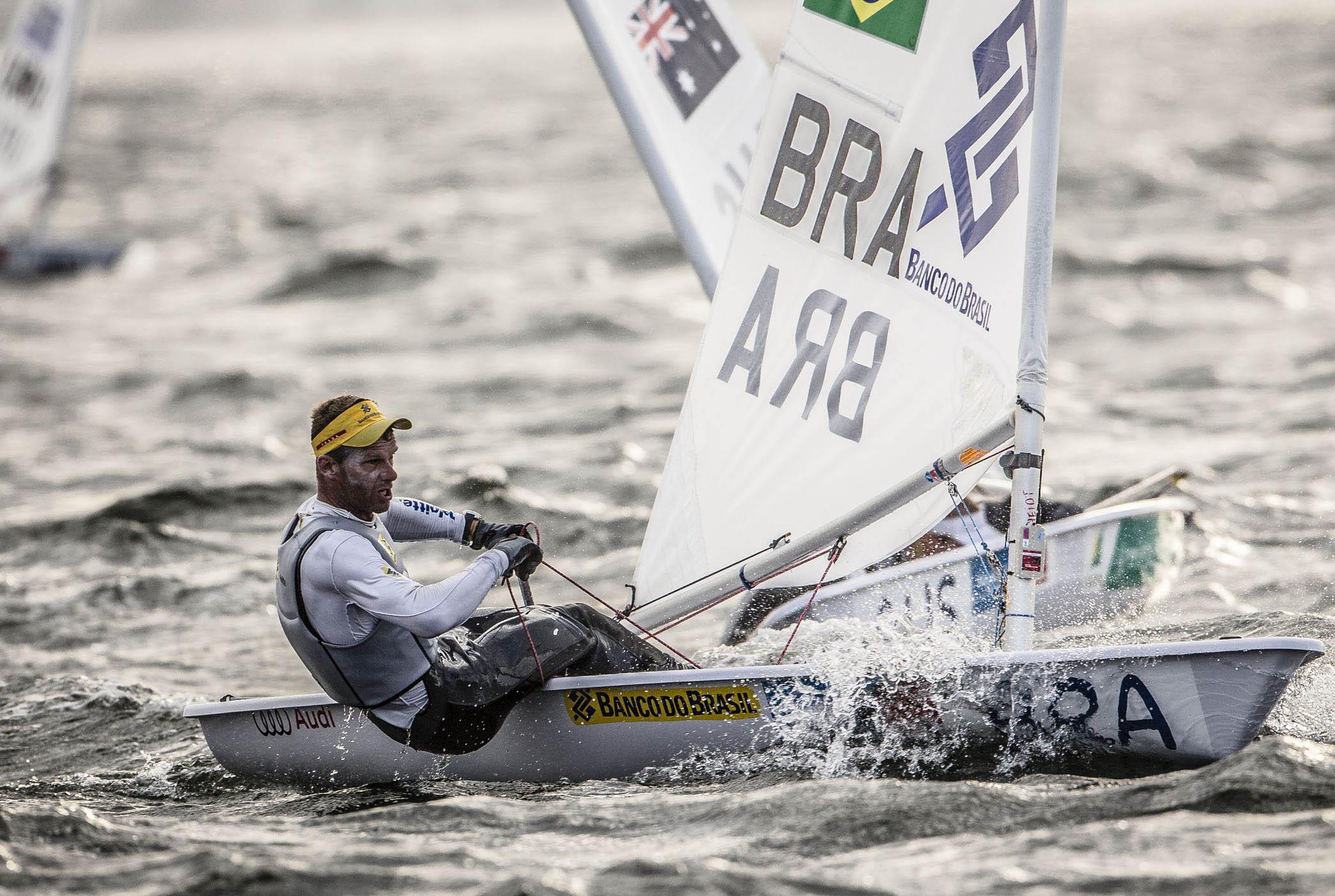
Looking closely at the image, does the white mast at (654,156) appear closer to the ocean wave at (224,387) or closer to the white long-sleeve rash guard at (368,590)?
the white long-sleeve rash guard at (368,590)

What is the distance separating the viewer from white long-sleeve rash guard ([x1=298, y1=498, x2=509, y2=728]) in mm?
3902

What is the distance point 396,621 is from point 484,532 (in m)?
0.57

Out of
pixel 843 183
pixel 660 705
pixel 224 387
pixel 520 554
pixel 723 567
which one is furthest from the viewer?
pixel 224 387

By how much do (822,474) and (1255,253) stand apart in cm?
1386

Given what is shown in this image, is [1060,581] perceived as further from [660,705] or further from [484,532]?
[484,532]

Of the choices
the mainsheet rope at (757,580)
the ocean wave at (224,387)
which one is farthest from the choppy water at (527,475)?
the mainsheet rope at (757,580)

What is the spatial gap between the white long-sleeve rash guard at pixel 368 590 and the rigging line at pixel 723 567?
695 millimetres

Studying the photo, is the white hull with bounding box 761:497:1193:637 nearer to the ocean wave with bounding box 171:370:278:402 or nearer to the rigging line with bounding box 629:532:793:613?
the rigging line with bounding box 629:532:793:613

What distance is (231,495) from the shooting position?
8852mm

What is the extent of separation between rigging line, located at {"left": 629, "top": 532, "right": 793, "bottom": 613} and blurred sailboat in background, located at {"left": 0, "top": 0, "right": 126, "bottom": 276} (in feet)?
42.3

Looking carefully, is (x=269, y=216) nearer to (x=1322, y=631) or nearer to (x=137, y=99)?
(x=1322, y=631)

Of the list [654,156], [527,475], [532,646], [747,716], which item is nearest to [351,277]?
[527,475]

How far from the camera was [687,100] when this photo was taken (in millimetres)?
6199

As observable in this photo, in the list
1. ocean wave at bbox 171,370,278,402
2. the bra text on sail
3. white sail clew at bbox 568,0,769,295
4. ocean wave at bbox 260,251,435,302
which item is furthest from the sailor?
ocean wave at bbox 260,251,435,302
